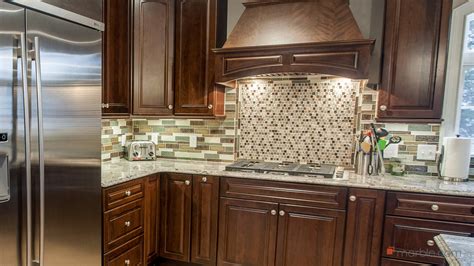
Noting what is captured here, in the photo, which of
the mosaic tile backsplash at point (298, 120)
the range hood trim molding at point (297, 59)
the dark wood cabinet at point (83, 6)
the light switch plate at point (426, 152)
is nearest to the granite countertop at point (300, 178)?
the light switch plate at point (426, 152)

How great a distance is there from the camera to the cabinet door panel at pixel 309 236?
7.29ft

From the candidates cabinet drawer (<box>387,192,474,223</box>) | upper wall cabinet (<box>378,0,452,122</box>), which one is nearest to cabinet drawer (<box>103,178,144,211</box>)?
cabinet drawer (<box>387,192,474,223</box>)

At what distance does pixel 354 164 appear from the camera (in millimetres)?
2625

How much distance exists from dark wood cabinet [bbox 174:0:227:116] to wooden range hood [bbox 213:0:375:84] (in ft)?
0.52

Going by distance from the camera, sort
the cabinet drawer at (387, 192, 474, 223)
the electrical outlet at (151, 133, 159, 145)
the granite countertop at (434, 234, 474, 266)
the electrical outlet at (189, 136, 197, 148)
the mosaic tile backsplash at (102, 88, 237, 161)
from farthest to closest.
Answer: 1. the electrical outlet at (151, 133, 159, 145)
2. the electrical outlet at (189, 136, 197, 148)
3. the mosaic tile backsplash at (102, 88, 237, 161)
4. the cabinet drawer at (387, 192, 474, 223)
5. the granite countertop at (434, 234, 474, 266)

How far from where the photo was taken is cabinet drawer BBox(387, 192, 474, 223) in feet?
6.48

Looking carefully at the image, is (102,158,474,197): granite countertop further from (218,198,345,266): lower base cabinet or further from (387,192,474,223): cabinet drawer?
(218,198,345,266): lower base cabinet

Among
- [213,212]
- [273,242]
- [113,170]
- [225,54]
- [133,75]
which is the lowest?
[273,242]

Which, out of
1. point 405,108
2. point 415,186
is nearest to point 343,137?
point 405,108

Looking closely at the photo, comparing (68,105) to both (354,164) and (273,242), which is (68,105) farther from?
(354,164)

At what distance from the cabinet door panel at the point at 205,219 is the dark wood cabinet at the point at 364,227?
102cm

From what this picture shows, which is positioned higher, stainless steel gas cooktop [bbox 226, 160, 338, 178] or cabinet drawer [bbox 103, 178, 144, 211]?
stainless steel gas cooktop [bbox 226, 160, 338, 178]

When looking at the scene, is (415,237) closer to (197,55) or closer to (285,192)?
(285,192)

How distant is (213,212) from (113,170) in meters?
0.86
